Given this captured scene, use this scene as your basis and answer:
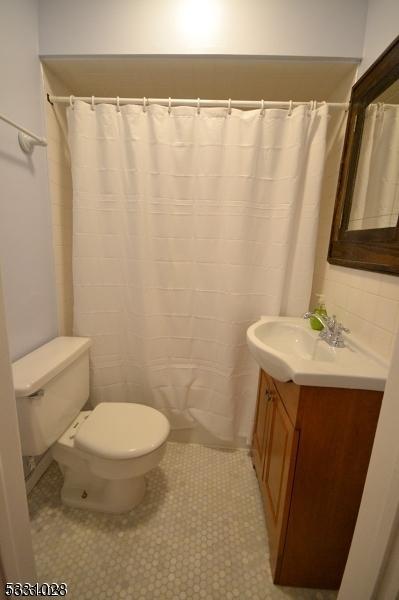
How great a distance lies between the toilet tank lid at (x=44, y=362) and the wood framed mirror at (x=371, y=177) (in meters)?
1.36

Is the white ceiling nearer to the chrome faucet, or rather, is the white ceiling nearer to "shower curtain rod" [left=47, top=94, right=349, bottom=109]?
"shower curtain rod" [left=47, top=94, right=349, bottom=109]

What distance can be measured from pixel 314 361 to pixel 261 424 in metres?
0.63

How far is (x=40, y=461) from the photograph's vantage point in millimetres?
1310

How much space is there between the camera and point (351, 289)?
1.08 meters

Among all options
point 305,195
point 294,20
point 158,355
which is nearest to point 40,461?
point 158,355

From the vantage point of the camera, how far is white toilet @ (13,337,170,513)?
993mm

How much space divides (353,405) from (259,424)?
0.65 meters

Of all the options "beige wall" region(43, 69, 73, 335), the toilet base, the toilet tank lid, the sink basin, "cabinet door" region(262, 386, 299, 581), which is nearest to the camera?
the sink basin

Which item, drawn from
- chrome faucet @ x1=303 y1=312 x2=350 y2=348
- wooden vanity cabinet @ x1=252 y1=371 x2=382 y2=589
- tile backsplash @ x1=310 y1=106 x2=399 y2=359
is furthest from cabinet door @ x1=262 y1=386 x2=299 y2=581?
tile backsplash @ x1=310 y1=106 x2=399 y2=359

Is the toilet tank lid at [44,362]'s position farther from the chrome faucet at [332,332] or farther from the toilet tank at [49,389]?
the chrome faucet at [332,332]

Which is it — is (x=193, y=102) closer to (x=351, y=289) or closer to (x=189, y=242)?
(x=189, y=242)

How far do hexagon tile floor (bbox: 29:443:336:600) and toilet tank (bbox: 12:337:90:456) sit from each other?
39 cm

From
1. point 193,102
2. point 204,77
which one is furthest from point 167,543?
point 204,77

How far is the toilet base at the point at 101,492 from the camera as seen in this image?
3.70 ft
